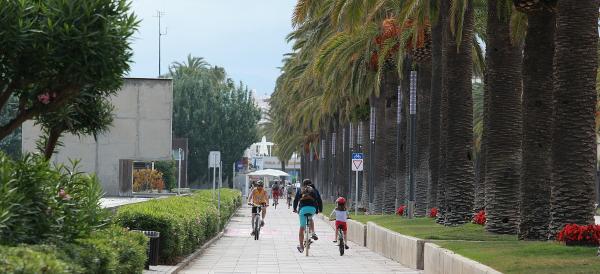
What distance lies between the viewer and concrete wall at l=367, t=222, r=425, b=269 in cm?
2336

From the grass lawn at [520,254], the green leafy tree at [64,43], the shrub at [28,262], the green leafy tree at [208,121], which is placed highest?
the green leafy tree at [208,121]

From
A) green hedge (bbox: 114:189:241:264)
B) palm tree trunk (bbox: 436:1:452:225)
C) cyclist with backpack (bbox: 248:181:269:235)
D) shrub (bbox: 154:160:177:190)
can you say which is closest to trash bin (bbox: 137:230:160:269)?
green hedge (bbox: 114:189:241:264)

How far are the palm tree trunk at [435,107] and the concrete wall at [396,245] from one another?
2692mm

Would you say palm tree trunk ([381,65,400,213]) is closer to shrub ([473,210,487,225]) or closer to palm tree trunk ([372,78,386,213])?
palm tree trunk ([372,78,386,213])

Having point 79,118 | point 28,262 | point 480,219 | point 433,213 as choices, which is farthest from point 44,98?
point 433,213

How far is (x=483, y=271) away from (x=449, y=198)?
14.8 m

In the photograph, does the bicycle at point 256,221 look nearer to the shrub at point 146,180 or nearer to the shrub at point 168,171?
the shrub at point 146,180

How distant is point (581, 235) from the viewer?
1859cm

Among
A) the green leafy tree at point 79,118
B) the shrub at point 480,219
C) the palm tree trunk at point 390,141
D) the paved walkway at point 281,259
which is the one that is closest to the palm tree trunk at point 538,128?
→ the paved walkway at point 281,259

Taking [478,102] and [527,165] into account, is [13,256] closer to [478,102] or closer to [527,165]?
[527,165]

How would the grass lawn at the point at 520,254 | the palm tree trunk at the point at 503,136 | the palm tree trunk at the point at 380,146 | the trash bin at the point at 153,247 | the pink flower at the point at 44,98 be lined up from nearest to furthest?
1. the pink flower at the point at 44,98
2. the grass lawn at the point at 520,254
3. the trash bin at the point at 153,247
4. the palm tree trunk at the point at 503,136
5. the palm tree trunk at the point at 380,146

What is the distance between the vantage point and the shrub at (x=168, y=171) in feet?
333

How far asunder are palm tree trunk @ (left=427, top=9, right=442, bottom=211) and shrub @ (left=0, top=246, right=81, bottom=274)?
23630 mm

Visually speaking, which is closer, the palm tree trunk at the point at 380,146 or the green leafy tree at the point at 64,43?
the green leafy tree at the point at 64,43
